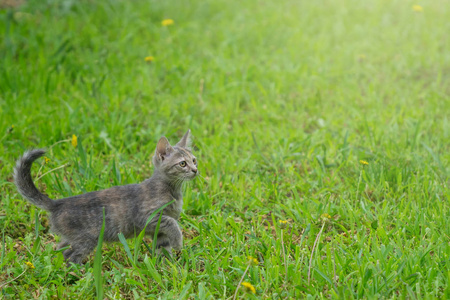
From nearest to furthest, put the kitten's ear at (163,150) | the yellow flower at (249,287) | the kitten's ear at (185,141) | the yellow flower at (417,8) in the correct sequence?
the yellow flower at (249,287), the kitten's ear at (163,150), the kitten's ear at (185,141), the yellow flower at (417,8)

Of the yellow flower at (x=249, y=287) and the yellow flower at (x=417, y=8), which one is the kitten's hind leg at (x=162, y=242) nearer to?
the yellow flower at (x=249, y=287)

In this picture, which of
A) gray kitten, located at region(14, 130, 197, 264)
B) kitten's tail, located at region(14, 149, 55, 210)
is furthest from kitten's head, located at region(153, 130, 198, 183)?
kitten's tail, located at region(14, 149, 55, 210)

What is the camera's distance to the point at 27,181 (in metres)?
3.94

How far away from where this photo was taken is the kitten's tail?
3.92 metres

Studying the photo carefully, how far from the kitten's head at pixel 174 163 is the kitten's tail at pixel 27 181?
3.10 ft

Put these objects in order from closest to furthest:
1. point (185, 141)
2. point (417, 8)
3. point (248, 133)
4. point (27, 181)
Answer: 1. point (27, 181)
2. point (185, 141)
3. point (248, 133)
4. point (417, 8)

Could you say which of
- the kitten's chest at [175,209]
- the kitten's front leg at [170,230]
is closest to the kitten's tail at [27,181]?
the kitten's front leg at [170,230]

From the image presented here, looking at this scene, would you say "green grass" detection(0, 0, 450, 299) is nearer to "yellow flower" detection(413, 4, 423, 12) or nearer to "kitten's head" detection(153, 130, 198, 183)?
"yellow flower" detection(413, 4, 423, 12)

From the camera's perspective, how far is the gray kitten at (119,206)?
3.93 metres

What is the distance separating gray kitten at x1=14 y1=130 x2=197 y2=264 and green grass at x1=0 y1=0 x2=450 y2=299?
0.18m

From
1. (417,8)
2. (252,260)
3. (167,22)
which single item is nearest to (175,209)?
(252,260)

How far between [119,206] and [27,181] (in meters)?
0.74

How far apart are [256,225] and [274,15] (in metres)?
5.73

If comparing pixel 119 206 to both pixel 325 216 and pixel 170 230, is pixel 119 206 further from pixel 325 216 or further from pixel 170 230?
pixel 325 216
